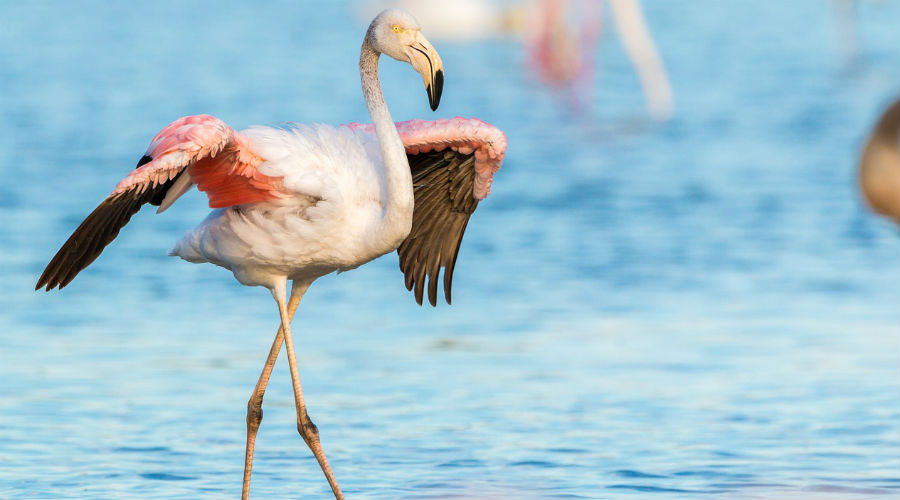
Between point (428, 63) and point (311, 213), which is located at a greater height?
point (428, 63)

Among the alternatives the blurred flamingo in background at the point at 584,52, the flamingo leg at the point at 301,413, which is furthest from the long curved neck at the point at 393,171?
the blurred flamingo in background at the point at 584,52

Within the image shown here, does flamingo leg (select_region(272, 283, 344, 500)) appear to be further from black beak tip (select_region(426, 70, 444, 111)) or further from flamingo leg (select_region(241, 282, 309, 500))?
black beak tip (select_region(426, 70, 444, 111))

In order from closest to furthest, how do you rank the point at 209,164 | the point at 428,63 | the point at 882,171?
the point at 882,171 → the point at 428,63 → the point at 209,164

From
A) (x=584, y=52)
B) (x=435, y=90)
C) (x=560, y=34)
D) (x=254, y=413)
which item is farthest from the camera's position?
(x=560, y=34)

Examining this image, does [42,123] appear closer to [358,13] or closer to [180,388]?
[180,388]

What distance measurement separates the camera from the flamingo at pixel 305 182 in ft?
17.4

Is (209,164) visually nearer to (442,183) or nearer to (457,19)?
(442,183)

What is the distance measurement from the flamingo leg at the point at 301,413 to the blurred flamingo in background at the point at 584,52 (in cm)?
1414

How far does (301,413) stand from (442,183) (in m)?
1.09

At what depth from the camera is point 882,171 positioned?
2.23m

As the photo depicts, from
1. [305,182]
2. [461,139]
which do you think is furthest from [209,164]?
[461,139]

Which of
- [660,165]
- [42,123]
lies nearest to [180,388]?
[660,165]

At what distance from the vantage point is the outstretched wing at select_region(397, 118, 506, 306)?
5918 mm

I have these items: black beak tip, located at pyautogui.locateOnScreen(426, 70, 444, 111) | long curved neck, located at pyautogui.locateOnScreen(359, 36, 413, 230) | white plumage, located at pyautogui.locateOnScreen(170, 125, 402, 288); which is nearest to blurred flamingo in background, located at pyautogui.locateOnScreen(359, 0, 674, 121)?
white plumage, located at pyautogui.locateOnScreen(170, 125, 402, 288)
